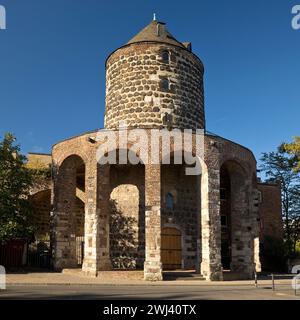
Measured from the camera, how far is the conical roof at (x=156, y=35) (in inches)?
1051

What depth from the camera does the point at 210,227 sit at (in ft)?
70.9

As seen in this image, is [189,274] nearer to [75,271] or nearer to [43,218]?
[75,271]

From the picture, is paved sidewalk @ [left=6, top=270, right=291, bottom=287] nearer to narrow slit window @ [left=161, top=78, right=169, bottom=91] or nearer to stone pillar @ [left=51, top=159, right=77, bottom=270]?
stone pillar @ [left=51, top=159, right=77, bottom=270]

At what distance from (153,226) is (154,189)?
180 cm

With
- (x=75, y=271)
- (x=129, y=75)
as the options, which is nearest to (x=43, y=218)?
(x=75, y=271)

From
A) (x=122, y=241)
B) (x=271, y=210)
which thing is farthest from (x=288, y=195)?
(x=122, y=241)

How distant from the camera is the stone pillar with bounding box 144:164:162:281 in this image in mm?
20094

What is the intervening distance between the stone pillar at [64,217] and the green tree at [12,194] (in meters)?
1.64

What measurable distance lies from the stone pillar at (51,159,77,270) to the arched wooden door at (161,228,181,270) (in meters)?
5.01

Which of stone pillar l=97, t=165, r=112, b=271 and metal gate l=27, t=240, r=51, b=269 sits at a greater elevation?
stone pillar l=97, t=165, r=112, b=271

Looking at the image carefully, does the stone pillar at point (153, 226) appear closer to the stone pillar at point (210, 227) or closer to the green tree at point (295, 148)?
the stone pillar at point (210, 227)

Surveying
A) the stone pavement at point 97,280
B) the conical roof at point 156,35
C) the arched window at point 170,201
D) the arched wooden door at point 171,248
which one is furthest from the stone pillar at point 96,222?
the conical roof at point 156,35

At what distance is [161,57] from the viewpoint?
2627 centimetres

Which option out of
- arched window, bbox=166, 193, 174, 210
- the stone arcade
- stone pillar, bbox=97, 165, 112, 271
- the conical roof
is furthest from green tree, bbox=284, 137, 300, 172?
stone pillar, bbox=97, 165, 112, 271
